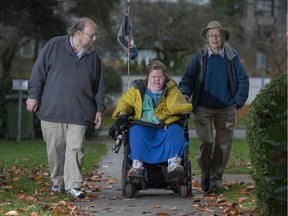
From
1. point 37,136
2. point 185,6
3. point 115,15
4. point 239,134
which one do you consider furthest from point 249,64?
point 37,136

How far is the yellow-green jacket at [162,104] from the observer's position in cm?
987

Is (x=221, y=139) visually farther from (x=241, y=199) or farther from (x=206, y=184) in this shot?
(x=241, y=199)

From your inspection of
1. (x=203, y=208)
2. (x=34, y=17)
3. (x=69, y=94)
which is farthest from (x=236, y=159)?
(x=34, y=17)

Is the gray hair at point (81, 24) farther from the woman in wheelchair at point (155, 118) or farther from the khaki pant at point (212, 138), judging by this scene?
the khaki pant at point (212, 138)

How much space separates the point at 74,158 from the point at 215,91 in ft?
6.18

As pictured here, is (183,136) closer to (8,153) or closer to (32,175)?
(32,175)

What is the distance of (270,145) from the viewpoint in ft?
21.4

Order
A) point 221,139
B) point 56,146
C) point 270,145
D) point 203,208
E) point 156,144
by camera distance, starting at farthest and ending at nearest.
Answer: point 221,139 → point 56,146 → point 156,144 → point 203,208 → point 270,145

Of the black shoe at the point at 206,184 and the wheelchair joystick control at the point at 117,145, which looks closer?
the wheelchair joystick control at the point at 117,145

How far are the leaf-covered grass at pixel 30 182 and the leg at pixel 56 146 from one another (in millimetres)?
252

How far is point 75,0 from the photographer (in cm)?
2773

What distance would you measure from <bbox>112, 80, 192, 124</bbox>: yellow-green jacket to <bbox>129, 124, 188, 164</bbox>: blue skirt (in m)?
0.16

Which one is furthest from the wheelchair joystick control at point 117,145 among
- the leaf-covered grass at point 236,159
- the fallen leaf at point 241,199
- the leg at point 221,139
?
the leaf-covered grass at point 236,159

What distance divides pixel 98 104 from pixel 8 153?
882cm
